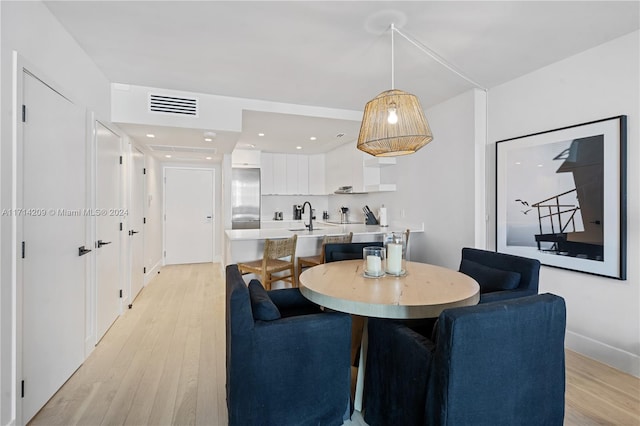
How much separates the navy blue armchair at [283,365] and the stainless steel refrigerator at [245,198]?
4.01 meters

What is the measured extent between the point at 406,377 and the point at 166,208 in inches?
233

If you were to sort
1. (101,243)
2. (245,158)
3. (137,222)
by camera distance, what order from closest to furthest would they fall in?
(101,243)
(137,222)
(245,158)

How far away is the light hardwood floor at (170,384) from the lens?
1.84 m

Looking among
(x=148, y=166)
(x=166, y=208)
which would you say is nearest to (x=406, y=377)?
(x=148, y=166)

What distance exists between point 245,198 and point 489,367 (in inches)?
196

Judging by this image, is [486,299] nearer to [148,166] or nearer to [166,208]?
[148,166]

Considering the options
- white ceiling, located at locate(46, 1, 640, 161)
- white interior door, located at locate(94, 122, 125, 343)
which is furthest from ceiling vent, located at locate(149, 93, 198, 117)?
white interior door, located at locate(94, 122, 125, 343)

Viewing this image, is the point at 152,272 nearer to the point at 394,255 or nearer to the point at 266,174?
the point at 266,174

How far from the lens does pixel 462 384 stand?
116 centimetres

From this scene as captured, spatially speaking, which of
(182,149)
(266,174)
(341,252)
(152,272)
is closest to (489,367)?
(341,252)

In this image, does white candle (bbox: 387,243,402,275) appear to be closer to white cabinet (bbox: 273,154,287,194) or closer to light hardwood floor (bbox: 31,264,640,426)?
light hardwood floor (bbox: 31,264,640,426)

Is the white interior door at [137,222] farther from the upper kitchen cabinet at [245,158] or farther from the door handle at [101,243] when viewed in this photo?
the upper kitchen cabinet at [245,158]

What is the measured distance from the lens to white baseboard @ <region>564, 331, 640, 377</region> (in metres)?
2.28

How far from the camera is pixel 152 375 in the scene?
228 cm
